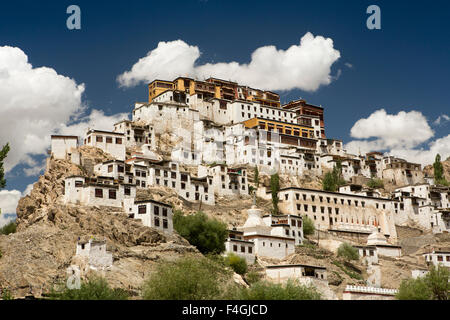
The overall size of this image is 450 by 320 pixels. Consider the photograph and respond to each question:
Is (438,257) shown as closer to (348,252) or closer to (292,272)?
(348,252)

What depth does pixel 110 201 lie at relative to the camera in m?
74.2

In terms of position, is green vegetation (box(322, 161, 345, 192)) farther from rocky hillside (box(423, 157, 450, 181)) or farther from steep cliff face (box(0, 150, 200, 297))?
steep cliff face (box(0, 150, 200, 297))

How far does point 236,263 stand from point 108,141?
37.2 metres

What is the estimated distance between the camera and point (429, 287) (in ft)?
213

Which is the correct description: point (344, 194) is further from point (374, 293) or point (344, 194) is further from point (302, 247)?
point (374, 293)

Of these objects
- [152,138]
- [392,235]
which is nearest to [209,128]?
[152,138]

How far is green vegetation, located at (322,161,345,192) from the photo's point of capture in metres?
105

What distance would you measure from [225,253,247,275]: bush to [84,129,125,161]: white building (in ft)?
112

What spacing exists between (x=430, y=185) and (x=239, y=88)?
130ft

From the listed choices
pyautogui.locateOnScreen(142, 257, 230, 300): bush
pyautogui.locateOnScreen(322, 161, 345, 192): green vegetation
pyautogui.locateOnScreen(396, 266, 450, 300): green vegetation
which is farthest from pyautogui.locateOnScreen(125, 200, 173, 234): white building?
pyautogui.locateOnScreen(322, 161, 345, 192): green vegetation

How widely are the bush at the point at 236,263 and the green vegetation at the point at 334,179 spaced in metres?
37.9

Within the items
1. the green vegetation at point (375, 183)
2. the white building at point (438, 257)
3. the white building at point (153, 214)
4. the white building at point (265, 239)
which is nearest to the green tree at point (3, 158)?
the white building at point (153, 214)

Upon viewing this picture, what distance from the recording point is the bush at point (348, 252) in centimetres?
8119

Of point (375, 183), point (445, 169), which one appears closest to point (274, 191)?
point (375, 183)
